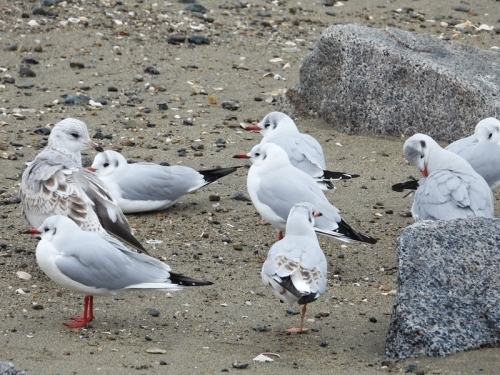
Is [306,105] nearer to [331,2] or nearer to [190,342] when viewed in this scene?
[331,2]

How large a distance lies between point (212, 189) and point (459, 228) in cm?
313

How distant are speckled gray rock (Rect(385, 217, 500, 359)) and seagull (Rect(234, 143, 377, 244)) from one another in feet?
4.14

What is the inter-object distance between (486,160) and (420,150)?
1.74 ft

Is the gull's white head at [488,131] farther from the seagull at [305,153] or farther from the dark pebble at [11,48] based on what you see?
the dark pebble at [11,48]

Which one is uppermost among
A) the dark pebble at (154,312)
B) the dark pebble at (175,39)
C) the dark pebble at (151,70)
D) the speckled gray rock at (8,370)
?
the speckled gray rock at (8,370)

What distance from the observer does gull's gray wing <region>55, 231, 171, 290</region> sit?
5.32 metres

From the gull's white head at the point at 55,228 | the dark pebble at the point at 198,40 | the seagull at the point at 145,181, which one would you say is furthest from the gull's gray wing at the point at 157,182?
the dark pebble at the point at 198,40

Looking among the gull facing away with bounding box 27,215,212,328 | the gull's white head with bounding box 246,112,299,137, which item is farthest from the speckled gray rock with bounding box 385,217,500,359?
the gull's white head with bounding box 246,112,299,137

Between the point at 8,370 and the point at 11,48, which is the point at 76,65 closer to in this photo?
the point at 11,48

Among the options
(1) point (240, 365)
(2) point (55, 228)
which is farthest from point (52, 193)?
(1) point (240, 365)

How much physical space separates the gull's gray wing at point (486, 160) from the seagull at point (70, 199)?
2663 mm

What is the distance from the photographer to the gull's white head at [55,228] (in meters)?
5.46

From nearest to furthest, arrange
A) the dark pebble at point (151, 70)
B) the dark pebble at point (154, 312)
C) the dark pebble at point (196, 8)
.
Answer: the dark pebble at point (154, 312), the dark pebble at point (151, 70), the dark pebble at point (196, 8)

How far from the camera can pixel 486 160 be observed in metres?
7.43
